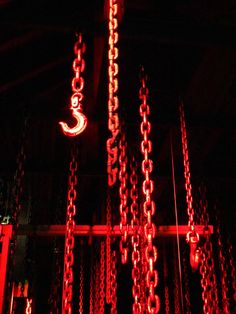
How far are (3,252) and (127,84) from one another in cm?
274

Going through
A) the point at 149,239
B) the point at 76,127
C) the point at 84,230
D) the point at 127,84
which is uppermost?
the point at 127,84

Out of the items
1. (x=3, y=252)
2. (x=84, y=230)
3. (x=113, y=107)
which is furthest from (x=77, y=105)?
(x=84, y=230)

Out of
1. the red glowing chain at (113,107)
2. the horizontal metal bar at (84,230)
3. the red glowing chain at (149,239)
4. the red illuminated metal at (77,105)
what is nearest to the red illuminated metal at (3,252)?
the horizontal metal bar at (84,230)

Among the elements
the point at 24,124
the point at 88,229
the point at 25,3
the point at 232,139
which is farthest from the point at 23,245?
the point at 25,3

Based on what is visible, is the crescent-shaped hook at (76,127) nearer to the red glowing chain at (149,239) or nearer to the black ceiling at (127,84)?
the red glowing chain at (149,239)

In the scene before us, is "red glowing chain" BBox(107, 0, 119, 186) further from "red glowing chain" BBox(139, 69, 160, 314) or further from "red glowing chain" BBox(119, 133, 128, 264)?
"red glowing chain" BBox(119, 133, 128, 264)

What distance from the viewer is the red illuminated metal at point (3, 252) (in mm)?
4387

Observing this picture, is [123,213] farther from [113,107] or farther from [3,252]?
[3,252]

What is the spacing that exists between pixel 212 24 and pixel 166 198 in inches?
207

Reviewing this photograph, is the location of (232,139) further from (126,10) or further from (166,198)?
(126,10)

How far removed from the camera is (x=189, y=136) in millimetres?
5168

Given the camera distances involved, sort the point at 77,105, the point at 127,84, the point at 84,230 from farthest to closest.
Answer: the point at 84,230, the point at 127,84, the point at 77,105

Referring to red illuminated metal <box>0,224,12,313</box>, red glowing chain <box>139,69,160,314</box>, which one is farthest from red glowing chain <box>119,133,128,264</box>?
red illuminated metal <box>0,224,12,313</box>

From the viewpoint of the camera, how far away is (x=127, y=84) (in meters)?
4.19
